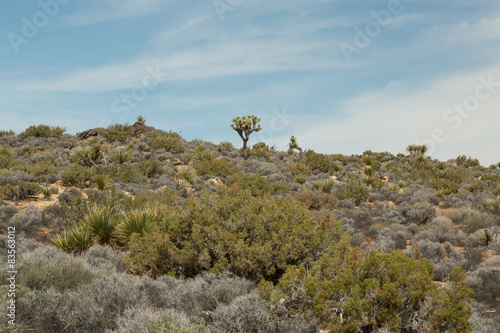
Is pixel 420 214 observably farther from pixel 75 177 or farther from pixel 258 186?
pixel 75 177

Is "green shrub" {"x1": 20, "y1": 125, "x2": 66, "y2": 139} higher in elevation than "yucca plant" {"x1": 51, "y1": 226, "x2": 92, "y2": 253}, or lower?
higher

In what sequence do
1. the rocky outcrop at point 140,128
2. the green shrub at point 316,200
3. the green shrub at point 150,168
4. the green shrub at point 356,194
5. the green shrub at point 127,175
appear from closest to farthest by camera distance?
1. the green shrub at point 316,200
2. the green shrub at point 356,194
3. the green shrub at point 127,175
4. the green shrub at point 150,168
5. the rocky outcrop at point 140,128

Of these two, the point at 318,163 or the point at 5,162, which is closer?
the point at 5,162

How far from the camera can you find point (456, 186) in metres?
21.6

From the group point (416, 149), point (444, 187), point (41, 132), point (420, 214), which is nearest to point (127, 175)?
point (420, 214)

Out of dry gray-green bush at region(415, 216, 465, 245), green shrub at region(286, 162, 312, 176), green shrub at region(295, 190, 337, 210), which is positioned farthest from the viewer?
green shrub at region(286, 162, 312, 176)

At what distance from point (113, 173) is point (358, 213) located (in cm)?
1342

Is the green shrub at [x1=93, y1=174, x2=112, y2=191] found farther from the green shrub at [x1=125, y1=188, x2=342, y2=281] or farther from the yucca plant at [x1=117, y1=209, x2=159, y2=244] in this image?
the green shrub at [x1=125, y1=188, x2=342, y2=281]

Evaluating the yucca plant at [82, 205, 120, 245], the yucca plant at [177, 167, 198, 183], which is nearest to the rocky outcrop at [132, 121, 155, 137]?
the yucca plant at [177, 167, 198, 183]

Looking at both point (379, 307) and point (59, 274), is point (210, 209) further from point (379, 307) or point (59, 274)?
point (379, 307)

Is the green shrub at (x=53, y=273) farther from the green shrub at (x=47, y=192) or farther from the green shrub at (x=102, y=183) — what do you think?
the green shrub at (x=102, y=183)

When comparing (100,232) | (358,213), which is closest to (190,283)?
(100,232)

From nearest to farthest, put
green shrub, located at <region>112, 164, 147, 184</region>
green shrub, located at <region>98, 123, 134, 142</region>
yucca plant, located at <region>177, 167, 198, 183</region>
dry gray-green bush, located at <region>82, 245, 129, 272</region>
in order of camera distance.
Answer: dry gray-green bush, located at <region>82, 245, 129, 272</region> → green shrub, located at <region>112, 164, 147, 184</region> → yucca plant, located at <region>177, 167, 198, 183</region> → green shrub, located at <region>98, 123, 134, 142</region>

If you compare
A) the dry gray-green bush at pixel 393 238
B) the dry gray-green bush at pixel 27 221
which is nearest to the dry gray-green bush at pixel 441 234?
the dry gray-green bush at pixel 393 238
